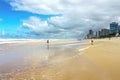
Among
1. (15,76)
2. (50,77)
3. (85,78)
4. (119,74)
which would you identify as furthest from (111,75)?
(15,76)

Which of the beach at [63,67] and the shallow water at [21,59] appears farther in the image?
the shallow water at [21,59]

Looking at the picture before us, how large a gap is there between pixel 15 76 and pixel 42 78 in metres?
1.55

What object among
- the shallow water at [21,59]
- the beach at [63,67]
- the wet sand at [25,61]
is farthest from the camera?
the shallow water at [21,59]

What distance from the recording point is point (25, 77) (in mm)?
9453

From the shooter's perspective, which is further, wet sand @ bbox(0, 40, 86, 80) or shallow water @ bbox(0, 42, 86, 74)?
shallow water @ bbox(0, 42, 86, 74)

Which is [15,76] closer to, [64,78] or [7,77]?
[7,77]

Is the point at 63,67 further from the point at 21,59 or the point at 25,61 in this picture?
the point at 21,59

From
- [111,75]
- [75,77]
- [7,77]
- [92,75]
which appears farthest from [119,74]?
[7,77]

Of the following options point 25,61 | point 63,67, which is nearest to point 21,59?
point 25,61

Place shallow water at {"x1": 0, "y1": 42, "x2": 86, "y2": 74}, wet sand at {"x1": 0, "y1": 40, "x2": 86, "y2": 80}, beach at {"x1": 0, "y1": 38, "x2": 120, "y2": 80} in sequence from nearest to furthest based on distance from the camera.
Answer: beach at {"x1": 0, "y1": 38, "x2": 120, "y2": 80}, wet sand at {"x1": 0, "y1": 40, "x2": 86, "y2": 80}, shallow water at {"x1": 0, "y1": 42, "x2": 86, "y2": 74}

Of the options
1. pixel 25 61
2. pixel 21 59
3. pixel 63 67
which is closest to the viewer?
pixel 63 67

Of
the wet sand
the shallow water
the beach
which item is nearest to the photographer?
the beach

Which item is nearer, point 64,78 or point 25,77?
point 64,78

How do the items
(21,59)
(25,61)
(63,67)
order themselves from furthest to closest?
1. (21,59)
2. (25,61)
3. (63,67)
